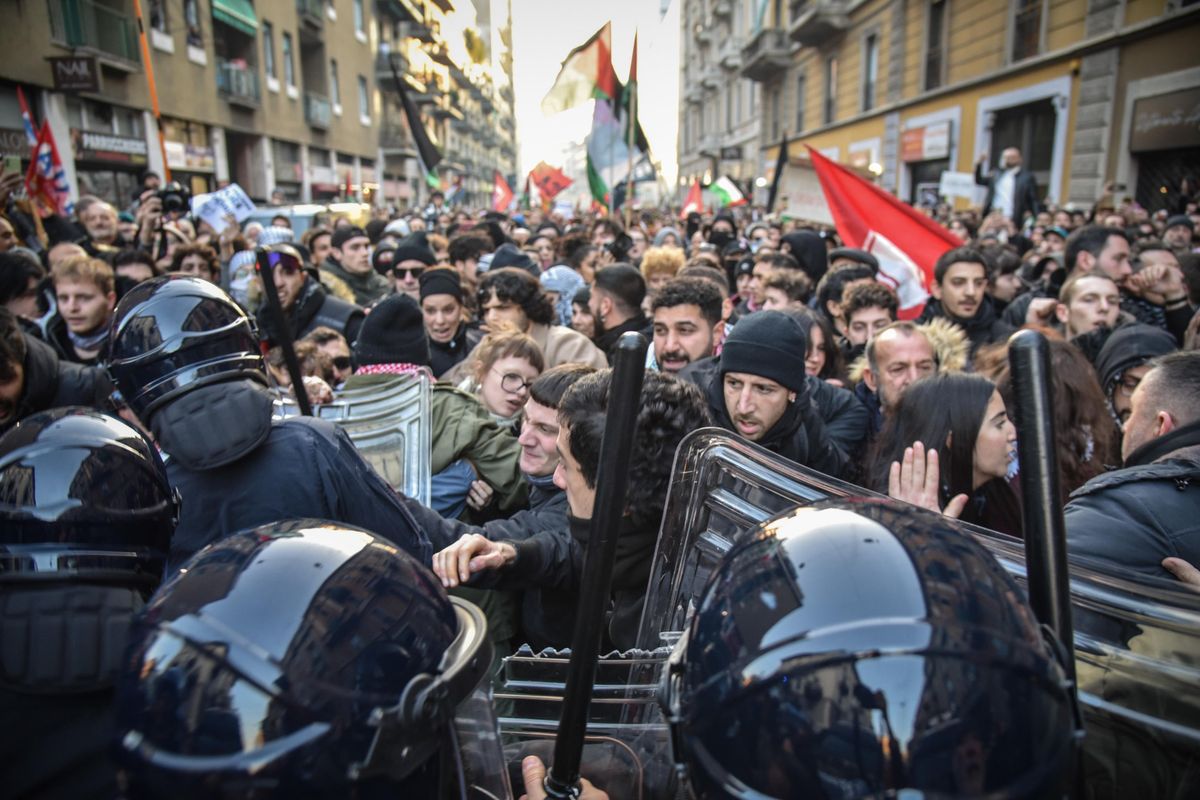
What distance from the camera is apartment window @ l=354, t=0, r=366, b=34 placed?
3272 centimetres

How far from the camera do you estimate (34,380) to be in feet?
9.75

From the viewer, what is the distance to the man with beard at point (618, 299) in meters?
4.73

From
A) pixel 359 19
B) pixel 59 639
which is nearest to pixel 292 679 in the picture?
pixel 59 639

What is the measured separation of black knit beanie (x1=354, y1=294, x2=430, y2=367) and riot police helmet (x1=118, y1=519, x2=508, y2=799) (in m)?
2.68

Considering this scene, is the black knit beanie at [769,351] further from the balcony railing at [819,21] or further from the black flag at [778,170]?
the balcony railing at [819,21]

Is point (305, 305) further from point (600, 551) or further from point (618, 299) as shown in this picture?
point (600, 551)

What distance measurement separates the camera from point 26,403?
2.90 metres

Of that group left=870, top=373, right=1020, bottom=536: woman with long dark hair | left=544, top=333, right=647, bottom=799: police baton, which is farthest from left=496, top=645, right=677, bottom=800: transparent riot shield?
left=870, top=373, right=1020, bottom=536: woman with long dark hair

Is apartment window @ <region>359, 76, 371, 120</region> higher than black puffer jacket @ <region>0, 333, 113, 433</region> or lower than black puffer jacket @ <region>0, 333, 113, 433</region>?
higher

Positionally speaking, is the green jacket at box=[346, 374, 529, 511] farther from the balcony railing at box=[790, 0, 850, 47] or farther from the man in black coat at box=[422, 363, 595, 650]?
the balcony railing at box=[790, 0, 850, 47]

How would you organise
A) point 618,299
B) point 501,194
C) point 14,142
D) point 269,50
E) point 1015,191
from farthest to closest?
point 269,50 → point 501,194 → point 14,142 → point 1015,191 → point 618,299

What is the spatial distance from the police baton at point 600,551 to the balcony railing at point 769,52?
32.7 meters

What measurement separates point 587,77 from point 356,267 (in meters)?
4.78

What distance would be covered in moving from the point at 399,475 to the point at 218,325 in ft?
3.48
